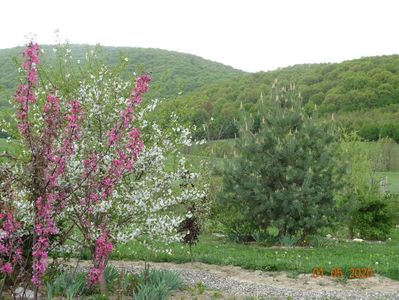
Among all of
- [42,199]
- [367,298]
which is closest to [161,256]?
[367,298]

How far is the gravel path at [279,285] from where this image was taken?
381 inches

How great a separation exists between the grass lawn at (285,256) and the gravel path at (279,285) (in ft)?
1.56

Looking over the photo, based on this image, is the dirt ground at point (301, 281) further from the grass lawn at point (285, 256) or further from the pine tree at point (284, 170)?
A: the pine tree at point (284, 170)

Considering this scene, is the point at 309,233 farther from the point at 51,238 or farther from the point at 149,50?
the point at 149,50

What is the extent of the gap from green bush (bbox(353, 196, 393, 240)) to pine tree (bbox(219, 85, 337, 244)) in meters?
3.12

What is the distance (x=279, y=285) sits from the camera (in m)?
10.6

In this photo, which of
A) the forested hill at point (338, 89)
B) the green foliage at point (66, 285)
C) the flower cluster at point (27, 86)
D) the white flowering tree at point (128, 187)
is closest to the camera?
the flower cluster at point (27, 86)

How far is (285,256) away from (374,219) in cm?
702

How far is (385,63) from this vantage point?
295ft

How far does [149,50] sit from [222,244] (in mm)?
128874

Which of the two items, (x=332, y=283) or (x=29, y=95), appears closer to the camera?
(x=29, y=95)

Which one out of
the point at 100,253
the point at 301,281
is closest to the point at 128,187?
the point at 100,253
